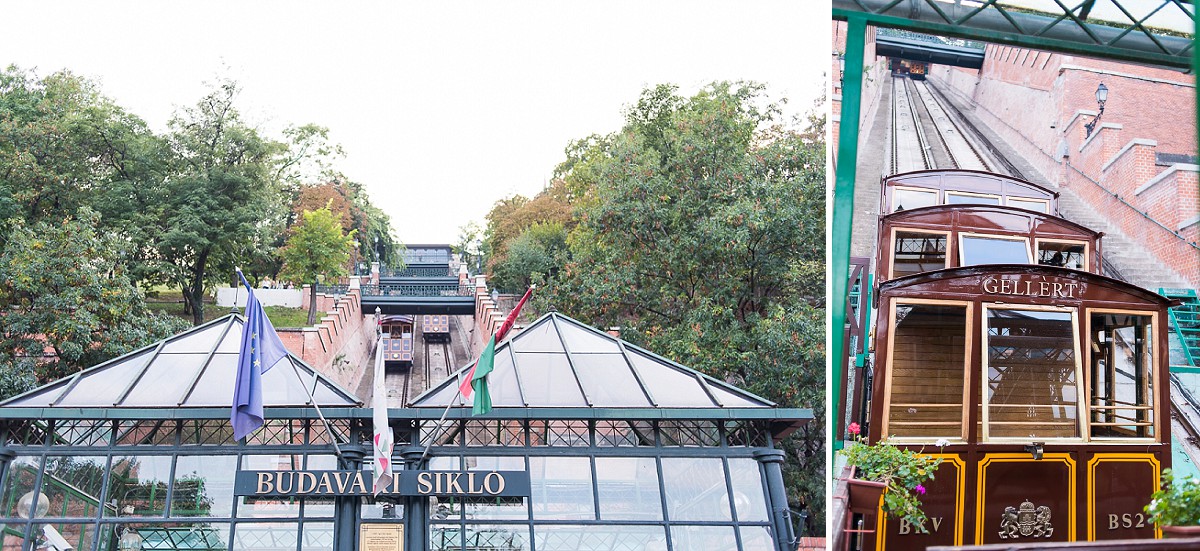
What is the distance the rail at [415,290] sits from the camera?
106 ft

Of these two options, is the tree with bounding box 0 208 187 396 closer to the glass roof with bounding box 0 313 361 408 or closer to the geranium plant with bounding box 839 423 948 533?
the glass roof with bounding box 0 313 361 408

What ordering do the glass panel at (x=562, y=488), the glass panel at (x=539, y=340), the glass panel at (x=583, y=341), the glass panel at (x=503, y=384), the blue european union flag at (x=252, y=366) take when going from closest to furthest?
1. the blue european union flag at (x=252, y=366)
2. the glass panel at (x=562, y=488)
3. the glass panel at (x=503, y=384)
4. the glass panel at (x=539, y=340)
5. the glass panel at (x=583, y=341)

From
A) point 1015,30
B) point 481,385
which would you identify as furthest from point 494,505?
point 1015,30

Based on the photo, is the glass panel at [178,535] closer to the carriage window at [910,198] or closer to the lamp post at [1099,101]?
the carriage window at [910,198]

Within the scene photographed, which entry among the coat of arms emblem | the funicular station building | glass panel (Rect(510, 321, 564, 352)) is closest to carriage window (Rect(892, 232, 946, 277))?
the coat of arms emblem

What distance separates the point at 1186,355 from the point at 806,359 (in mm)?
10553

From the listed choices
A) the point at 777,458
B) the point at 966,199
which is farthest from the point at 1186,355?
the point at 777,458

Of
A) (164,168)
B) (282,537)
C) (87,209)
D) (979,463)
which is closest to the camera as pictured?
(979,463)

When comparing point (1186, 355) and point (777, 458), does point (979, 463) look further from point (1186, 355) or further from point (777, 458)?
point (777, 458)

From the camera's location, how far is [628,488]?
10.3m

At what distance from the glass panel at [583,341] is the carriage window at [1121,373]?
6.05m

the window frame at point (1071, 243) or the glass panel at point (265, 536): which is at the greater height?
the window frame at point (1071, 243)

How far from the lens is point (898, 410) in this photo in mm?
6609

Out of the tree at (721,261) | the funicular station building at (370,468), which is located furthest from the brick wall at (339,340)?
the funicular station building at (370,468)
